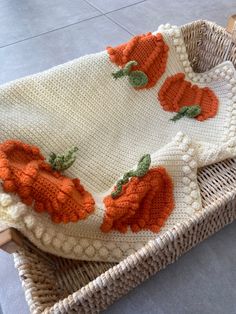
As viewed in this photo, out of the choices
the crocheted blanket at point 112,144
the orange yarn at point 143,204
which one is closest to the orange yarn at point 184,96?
the crocheted blanket at point 112,144

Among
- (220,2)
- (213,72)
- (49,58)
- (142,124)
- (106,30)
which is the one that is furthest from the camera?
(220,2)

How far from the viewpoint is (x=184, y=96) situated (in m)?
1.00

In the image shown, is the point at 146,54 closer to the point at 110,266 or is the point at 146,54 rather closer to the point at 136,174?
the point at 136,174

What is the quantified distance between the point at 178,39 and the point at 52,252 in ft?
2.26

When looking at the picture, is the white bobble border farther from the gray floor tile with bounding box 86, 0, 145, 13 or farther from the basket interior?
the gray floor tile with bounding box 86, 0, 145, 13

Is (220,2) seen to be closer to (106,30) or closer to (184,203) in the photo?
(106,30)

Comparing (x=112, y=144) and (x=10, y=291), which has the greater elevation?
(x=112, y=144)

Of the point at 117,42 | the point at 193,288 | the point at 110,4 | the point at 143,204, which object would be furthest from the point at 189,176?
the point at 110,4

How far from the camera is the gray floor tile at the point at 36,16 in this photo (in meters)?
1.58

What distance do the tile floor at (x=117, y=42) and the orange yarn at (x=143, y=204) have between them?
139 mm

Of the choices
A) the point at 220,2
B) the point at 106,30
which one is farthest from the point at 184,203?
the point at 220,2

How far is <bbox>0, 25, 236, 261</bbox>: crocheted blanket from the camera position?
655 mm

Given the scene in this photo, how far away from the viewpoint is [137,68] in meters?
0.94

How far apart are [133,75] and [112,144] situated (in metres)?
0.20
